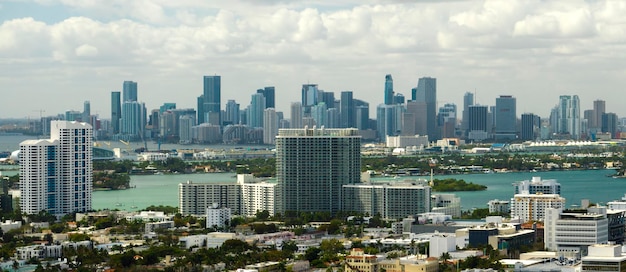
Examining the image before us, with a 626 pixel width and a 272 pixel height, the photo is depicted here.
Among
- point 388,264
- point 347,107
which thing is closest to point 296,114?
point 347,107

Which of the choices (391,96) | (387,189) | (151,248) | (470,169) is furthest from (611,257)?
(391,96)

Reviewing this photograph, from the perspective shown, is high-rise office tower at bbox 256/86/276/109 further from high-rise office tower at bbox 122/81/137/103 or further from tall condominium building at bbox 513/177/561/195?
tall condominium building at bbox 513/177/561/195

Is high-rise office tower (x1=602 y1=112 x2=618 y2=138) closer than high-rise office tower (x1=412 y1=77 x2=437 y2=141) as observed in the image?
No

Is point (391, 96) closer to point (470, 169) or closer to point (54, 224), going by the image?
point (470, 169)

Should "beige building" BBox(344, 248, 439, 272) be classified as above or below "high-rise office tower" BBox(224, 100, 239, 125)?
below

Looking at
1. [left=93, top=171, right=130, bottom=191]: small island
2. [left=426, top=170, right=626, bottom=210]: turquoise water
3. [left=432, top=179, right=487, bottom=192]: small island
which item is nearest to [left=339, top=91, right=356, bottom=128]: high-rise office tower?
[left=426, top=170, right=626, bottom=210]: turquoise water

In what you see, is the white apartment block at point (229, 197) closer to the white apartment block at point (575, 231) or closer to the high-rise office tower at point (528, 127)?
the white apartment block at point (575, 231)
